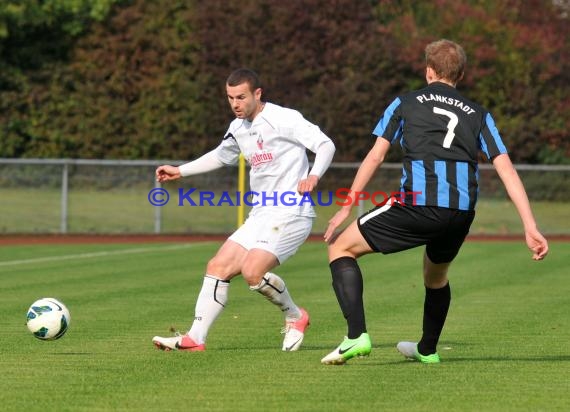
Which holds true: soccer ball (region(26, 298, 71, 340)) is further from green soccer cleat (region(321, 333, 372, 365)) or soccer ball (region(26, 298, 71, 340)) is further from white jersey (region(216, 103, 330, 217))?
green soccer cleat (region(321, 333, 372, 365))

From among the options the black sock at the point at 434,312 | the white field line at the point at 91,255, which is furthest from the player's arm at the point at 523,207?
the white field line at the point at 91,255

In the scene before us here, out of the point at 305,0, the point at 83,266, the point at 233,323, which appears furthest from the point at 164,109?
the point at 233,323

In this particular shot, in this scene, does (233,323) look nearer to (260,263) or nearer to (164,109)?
(260,263)

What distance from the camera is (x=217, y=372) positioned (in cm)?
798

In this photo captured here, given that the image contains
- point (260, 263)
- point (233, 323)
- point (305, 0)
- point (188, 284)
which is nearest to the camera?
point (260, 263)

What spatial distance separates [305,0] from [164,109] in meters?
5.73

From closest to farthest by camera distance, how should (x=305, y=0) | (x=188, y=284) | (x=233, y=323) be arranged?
(x=233, y=323), (x=188, y=284), (x=305, y=0)

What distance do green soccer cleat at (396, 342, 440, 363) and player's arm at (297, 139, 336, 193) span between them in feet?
3.95

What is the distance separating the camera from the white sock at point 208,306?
9211mm

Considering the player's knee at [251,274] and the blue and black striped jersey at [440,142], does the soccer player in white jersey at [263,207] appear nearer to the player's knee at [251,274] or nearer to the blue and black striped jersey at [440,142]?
the player's knee at [251,274]

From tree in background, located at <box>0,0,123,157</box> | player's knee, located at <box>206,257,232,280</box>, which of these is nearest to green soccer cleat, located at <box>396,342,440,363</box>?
player's knee, located at <box>206,257,232,280</box>

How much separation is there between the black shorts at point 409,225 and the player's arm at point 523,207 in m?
0.29

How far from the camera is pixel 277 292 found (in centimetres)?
956

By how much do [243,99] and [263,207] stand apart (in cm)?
78
